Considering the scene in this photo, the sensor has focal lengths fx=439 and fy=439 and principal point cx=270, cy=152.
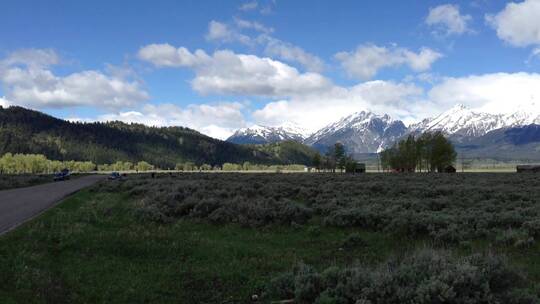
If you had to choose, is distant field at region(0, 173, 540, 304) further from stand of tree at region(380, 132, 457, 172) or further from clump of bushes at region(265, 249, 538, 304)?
stand of tree at region(380, 132, 457, 172)

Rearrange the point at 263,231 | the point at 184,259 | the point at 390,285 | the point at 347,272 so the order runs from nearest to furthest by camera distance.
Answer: the point at 390,285 < the point at 347,272 < the point at 184,259 < the point at 263,231

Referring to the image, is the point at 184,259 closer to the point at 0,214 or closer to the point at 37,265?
the point at 37,265

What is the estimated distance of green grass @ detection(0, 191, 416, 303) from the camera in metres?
9.55

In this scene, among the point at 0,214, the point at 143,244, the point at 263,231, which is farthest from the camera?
the point at 0,214

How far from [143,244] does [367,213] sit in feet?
29.4

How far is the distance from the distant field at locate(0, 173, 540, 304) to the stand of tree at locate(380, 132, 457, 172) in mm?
96223

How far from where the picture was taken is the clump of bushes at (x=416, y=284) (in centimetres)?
732

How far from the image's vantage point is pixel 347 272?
898 centimetres

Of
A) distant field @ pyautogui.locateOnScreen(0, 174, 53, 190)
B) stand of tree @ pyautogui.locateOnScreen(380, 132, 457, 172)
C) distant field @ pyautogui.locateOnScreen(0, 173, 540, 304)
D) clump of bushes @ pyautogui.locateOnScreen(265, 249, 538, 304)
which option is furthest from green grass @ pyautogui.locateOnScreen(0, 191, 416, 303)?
stand of tree @ pyautogui.locateOnScreen(380, 132, 457, 172)

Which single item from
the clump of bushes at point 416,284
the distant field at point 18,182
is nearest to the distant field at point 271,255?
the clump of bushes at point 416,284

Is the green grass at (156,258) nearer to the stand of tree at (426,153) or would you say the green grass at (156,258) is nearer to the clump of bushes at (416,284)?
the clump of bushes at (416,284)

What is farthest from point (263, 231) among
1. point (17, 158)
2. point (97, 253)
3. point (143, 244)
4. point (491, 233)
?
point (17, 158)

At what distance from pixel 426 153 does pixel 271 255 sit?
112975mm

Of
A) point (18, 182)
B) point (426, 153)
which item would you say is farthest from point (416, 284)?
point (426, 153)
